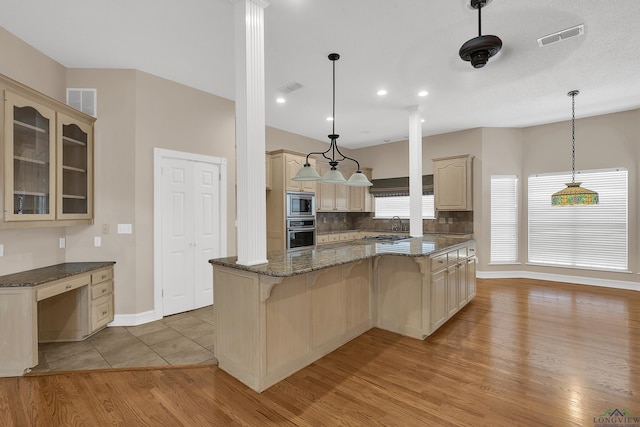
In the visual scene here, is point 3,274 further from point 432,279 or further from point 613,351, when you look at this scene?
point 613,351

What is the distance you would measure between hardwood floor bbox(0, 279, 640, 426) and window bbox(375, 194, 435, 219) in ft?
12.6

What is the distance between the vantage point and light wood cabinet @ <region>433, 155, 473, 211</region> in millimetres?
5992

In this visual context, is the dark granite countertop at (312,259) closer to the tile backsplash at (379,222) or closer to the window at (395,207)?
the tile backsplash at (379,222)

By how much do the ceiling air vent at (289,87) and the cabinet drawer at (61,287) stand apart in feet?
10.5

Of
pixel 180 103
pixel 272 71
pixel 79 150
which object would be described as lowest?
pixel 79 150

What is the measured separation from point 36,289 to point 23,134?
1432 mm

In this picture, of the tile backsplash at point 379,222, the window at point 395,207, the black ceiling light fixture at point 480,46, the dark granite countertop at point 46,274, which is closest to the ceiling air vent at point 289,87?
the black ceiling light fixture at point 480,46

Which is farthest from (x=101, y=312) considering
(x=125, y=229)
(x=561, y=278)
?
(x=561, y=278)

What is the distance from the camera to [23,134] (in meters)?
2.81

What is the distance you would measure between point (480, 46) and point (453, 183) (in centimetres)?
411

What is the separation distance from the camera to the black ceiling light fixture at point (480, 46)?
2312mm

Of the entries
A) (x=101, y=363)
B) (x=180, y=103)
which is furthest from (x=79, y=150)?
(x=101, y=363)

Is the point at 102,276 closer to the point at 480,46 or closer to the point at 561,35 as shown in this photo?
the point at 480,46

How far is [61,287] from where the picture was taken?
9.38 ft
